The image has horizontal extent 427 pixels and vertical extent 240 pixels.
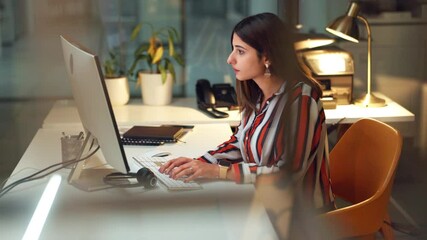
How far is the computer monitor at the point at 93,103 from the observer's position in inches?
37.0

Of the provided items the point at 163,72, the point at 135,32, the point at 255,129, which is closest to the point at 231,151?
the point at 255,129

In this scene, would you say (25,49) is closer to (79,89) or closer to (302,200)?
(302,200)

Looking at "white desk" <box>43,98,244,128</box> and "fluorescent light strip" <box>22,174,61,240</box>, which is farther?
"white desk" <box>43,98,244,128</box>

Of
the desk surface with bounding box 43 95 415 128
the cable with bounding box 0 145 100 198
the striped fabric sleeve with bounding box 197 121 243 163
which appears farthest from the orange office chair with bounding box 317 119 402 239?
the cable with bounding box 0 145 100 198

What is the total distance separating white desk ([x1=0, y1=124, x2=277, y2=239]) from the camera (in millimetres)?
591

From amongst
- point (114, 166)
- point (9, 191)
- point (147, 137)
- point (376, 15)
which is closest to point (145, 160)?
point (147, 137)

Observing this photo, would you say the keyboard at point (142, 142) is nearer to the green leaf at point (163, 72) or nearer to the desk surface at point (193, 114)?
the desk surface at point (193, 114)

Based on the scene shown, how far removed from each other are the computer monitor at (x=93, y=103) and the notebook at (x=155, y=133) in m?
0.52

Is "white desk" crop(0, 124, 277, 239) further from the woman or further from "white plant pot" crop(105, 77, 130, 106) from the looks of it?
"white plant pot" crop(105, 77, 130, 106)

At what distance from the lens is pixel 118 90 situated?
1985 millimetres

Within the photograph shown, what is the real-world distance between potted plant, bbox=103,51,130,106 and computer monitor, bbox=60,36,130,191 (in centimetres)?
91

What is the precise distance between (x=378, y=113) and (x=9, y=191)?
4.40ft

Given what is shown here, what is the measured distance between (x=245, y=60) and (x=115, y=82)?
2.60 feet

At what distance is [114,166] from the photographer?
41.5 inches
